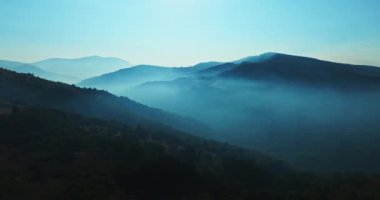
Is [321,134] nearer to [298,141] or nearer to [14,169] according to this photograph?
[298,141]

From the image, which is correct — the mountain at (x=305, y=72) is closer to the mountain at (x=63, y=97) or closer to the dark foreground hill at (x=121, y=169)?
the mountain at (x=63, y=97)

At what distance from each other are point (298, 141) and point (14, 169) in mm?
52665

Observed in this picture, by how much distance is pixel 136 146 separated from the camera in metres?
29.0

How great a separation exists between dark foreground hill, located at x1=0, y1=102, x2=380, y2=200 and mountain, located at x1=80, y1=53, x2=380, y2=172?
20.5m

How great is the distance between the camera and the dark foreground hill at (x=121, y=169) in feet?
63.2

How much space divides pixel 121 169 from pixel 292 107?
263 ft

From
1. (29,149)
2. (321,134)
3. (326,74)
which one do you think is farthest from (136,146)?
(326,74)

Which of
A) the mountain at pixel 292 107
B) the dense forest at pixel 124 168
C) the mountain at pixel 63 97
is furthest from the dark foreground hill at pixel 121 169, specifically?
the mountain at pixel 292 107

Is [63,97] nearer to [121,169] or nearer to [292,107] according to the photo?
[121,169]

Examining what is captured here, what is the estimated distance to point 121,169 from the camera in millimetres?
22297

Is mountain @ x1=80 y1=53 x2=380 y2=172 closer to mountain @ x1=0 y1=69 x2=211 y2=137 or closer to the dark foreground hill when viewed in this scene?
mountain @ x1=0 y1=69 x2=211 y2=137

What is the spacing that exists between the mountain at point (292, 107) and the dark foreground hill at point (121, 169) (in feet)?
67.3

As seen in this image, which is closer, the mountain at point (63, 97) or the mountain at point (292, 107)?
the mountain at point (63, 97)

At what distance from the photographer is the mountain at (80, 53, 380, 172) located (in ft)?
190
